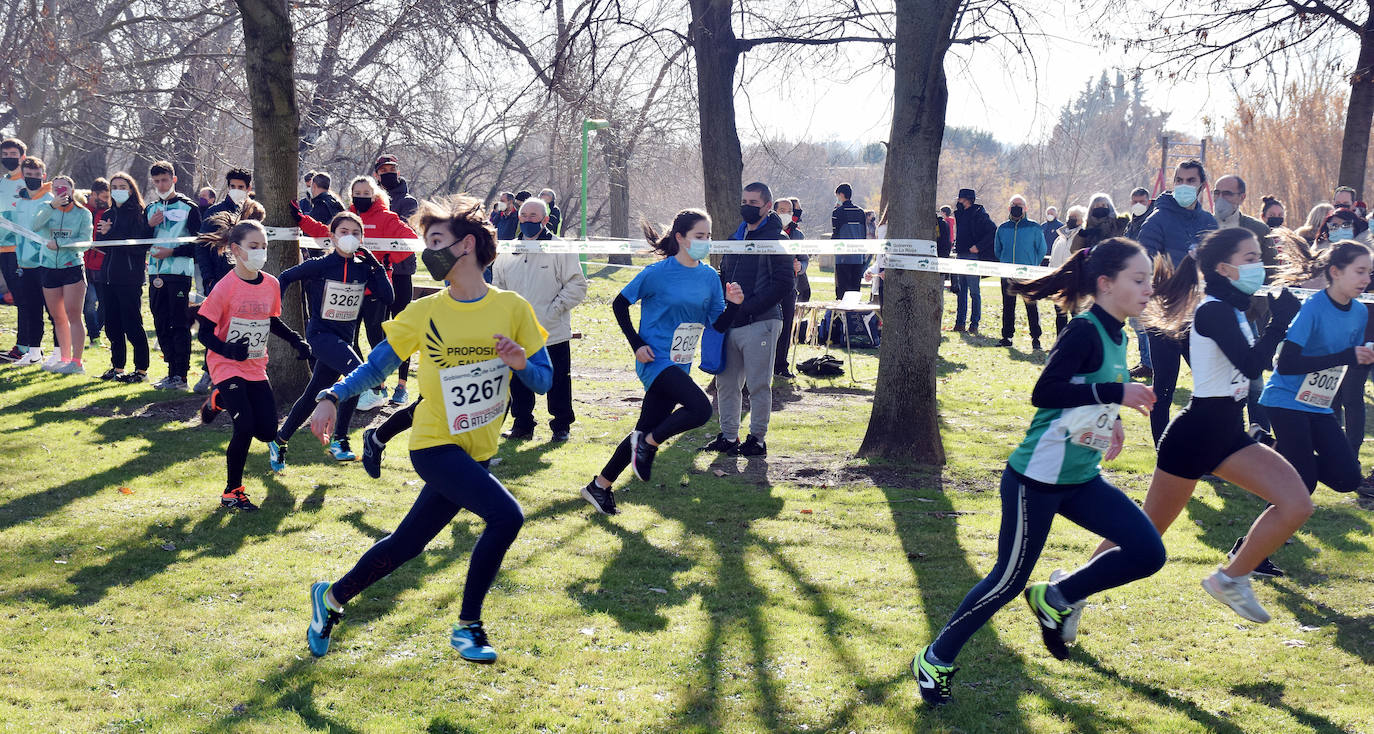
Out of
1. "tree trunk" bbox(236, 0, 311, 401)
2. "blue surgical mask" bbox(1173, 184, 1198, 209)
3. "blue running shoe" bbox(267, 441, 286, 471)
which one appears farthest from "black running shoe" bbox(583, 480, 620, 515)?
"blue surgical mask" bbox(1173, 184, 1198, 209)

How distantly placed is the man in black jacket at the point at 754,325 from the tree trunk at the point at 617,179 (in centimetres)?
1169

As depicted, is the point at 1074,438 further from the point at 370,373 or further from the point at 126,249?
the point at 126,249

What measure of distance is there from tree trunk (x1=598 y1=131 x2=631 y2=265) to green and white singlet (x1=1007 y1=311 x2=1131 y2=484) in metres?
16.8

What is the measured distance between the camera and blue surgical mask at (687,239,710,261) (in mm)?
7680

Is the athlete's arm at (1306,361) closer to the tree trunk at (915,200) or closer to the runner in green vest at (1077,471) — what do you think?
the runner in green vest at (1077,471)

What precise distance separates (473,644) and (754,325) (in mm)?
4869

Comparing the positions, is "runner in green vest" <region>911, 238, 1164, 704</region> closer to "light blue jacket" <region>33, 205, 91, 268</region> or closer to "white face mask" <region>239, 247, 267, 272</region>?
"white face mask" <region>239, 247, 267, 272</region>

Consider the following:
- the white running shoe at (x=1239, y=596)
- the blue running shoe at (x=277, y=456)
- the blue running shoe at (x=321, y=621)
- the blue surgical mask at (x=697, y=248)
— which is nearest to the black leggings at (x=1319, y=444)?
the white running shoe at (x=1239, y=596)

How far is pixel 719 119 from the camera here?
39.1ft

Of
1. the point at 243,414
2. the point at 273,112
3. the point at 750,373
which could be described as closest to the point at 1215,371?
the point at 750,373

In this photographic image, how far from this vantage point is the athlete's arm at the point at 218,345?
23.1 feet

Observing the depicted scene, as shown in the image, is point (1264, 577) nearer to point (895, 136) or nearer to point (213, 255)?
point (895, 136)

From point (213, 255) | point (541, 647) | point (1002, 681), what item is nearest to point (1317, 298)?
point (1002, 681)

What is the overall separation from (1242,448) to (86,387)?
11.1 metres
